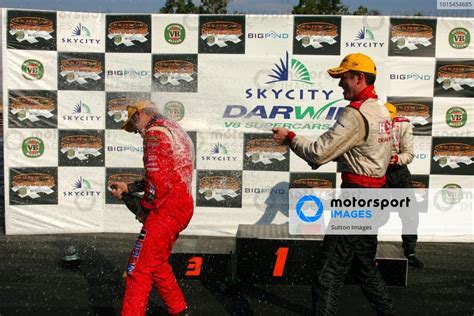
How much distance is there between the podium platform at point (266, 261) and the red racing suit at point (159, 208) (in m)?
1.33

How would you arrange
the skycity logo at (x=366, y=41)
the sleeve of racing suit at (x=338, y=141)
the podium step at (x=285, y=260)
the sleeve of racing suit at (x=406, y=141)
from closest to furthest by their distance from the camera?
the sleeve of racing suit at (x=338, y=141) → the podium step at (x=285, y=260) → the sleeve of racing suit at (x=406, y=141) → the skycity logo at (x=366, y=41)

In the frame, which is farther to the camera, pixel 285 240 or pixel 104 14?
pixel 104 14

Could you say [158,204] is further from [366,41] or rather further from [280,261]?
[366,41]

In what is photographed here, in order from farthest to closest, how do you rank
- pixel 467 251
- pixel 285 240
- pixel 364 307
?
pixel 467 251 < pixel 285 240 < pixel 364 307

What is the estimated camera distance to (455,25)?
679 centimetres

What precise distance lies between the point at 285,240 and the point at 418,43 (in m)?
3.13

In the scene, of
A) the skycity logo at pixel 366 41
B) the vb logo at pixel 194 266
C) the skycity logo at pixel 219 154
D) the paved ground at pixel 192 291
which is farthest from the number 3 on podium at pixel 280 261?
the skycity logo at pixel 366 41

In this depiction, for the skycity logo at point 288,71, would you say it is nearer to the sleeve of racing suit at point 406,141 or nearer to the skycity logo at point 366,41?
the skycity logo at point 366,41

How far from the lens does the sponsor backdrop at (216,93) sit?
6.84 m

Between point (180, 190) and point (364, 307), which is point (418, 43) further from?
point (180, 190)

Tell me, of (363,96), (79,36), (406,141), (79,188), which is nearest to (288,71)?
(406,141)

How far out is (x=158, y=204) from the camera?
3797mm

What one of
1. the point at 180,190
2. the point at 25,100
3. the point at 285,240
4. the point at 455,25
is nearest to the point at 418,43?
the point at 455,25

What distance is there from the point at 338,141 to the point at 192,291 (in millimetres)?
2267
